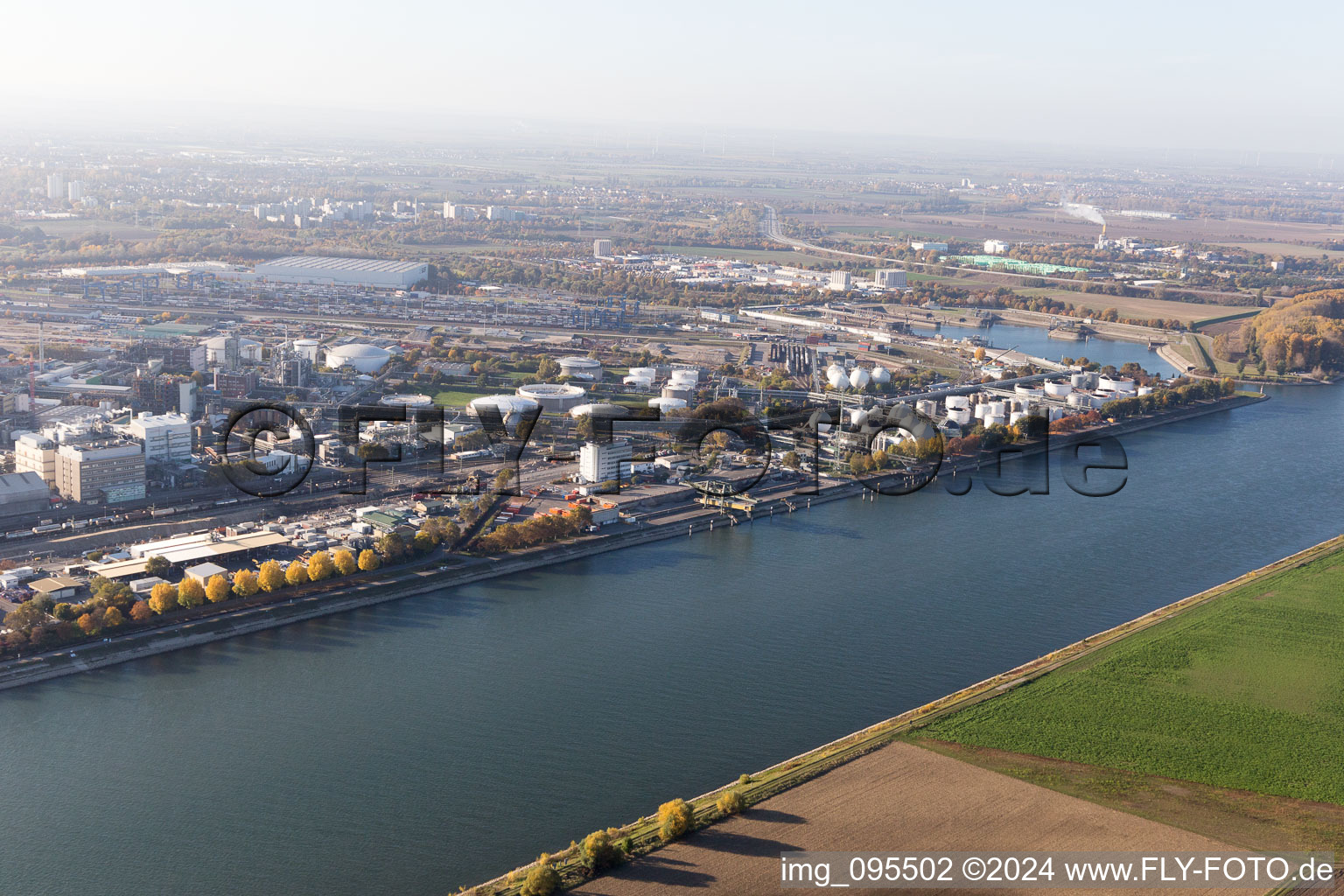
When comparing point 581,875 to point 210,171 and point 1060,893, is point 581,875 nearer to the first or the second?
point 1060,893

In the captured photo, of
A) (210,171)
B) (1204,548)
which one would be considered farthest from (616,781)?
(210,171)

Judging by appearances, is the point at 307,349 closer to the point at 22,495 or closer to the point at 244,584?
the point at 22,495

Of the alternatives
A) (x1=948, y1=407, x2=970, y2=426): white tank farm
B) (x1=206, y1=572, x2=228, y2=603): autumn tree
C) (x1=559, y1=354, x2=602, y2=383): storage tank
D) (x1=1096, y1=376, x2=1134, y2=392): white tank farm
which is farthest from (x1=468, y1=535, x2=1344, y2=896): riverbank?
(x1=559, y1=354, x2=602, y2=383): storage tank

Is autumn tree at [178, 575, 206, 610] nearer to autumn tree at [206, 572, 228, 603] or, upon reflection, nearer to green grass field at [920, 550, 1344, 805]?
autumn tree at [206, 572, 228, 603]

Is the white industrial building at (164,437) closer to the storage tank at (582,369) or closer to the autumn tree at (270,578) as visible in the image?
the autumn tree at (270,578)

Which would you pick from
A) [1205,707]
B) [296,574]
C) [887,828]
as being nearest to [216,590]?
[296,574]

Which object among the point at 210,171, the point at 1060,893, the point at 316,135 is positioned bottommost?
the point at 1060,893
